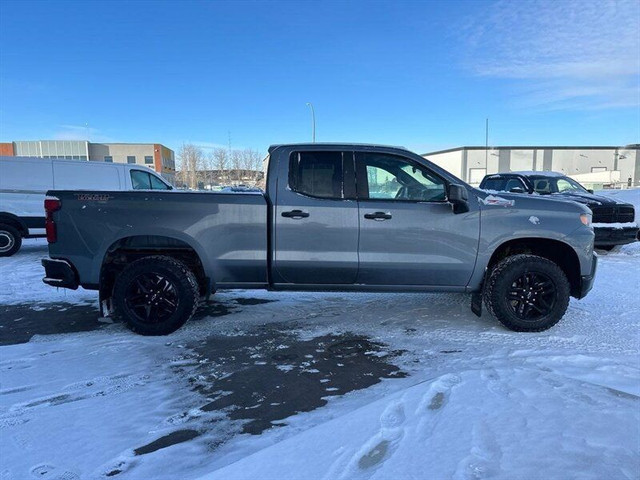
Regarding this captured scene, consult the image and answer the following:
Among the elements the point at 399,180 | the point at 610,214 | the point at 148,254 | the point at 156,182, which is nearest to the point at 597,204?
the point at 610,214

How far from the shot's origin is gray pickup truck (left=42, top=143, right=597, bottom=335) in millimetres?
4270

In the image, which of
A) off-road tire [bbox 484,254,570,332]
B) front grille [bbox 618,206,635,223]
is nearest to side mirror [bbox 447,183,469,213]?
off-road tire [bbox 484,254,570,332]

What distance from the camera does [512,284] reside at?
14.3 ft

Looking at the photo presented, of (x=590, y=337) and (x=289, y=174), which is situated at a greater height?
(x=289, y=174)

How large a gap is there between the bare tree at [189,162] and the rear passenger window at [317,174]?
65736 millimetres

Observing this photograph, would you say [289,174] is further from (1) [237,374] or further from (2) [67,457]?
(2) [67,457]

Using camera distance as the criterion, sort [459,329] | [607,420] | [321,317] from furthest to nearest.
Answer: [321,317], [459,329], [607,420]

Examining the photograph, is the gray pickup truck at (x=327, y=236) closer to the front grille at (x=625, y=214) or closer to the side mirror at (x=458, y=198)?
the side mirror at (x=458, y=198)

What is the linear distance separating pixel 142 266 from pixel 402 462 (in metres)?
3.17

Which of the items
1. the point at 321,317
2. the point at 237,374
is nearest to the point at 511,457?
the point at 237,374

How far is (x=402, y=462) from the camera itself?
231 centimetres

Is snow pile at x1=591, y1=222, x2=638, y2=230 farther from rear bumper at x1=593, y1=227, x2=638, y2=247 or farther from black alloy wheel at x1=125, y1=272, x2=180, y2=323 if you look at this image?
black alloy wheel at x1=125, y1=272, x2=180, y2=323

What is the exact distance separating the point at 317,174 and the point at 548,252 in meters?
2.67

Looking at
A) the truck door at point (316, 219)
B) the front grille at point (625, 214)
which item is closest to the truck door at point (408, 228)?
the truck door at point (316, 219)
